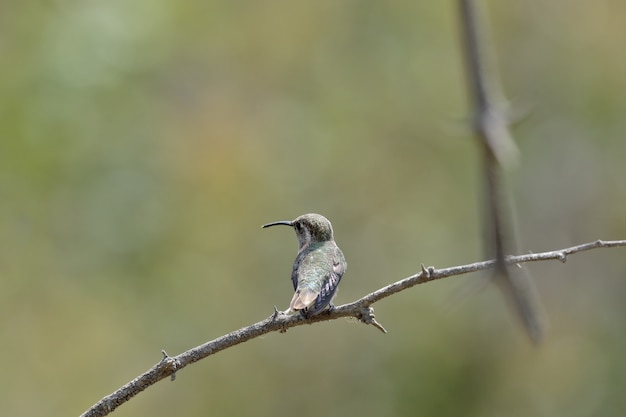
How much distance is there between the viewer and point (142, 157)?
511 inches

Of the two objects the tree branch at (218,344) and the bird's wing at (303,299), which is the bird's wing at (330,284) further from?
the tree branch at (218,344)

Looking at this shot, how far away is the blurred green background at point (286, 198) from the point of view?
11664mm

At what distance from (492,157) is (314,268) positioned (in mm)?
3225

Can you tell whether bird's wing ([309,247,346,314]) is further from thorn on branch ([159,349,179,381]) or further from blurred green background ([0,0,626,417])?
blurred green background ([0,0,626,417])

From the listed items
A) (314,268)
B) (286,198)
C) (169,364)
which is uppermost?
(286,198)

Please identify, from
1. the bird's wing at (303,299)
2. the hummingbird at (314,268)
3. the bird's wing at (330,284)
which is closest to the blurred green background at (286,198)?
the hummingbird at (314,268)

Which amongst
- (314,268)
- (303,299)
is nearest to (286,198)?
(314,268)

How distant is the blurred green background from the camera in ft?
38.3

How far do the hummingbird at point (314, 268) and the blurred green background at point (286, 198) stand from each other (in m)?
5.70

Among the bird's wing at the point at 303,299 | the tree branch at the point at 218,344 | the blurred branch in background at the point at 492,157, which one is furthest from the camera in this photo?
the bird's wing at the point at 303,299

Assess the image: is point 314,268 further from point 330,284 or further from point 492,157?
point 492,157

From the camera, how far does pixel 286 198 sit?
1275 cm

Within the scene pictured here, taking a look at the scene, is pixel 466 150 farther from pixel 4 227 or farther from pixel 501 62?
pixel 4 227

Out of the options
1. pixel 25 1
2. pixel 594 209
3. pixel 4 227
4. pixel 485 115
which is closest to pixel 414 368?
pixel 594 209
